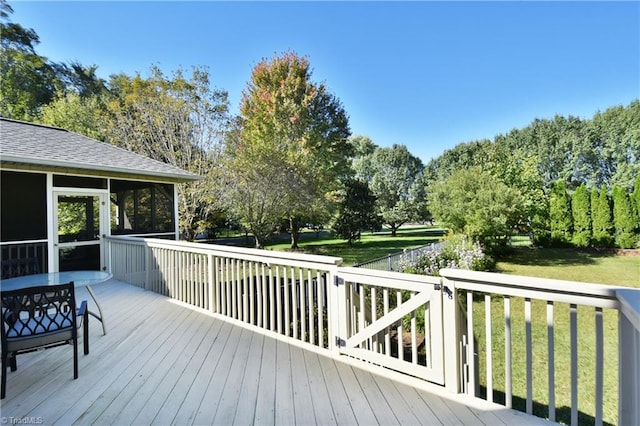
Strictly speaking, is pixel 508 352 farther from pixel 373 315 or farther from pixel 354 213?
pixel 354 213

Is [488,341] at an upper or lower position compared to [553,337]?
lower

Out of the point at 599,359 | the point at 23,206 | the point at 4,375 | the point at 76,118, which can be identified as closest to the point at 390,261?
the point at 599,359

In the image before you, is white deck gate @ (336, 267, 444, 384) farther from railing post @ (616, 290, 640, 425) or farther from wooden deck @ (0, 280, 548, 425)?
railing post @ (616, 290, 640, 425)

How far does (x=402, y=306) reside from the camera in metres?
2.48

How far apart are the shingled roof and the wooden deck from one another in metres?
3.93

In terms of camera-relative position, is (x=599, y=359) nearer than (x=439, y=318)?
Yes

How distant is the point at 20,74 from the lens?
56.9ft

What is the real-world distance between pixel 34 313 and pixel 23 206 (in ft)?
15.2

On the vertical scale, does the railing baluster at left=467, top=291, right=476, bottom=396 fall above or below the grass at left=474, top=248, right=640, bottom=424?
above

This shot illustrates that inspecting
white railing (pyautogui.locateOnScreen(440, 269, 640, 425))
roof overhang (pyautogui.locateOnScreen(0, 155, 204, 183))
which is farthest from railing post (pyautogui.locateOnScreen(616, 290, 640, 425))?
roof overhang (pyautogui.locateOnScreen(0, 155, 204, 183))

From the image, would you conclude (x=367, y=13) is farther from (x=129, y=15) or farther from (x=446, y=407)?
(x=446, y=407)

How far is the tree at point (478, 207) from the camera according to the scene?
12047 mm

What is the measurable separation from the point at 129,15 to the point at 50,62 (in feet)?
55.3

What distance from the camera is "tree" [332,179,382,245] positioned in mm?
18047
